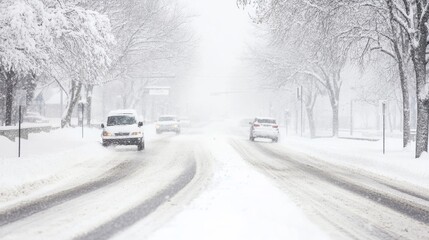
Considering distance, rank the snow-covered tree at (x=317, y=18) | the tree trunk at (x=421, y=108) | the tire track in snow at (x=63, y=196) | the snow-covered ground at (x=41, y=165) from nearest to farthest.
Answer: the tire track in snow at (x=63, y=196), the snow-covered ground at (x=41, y=165), the tree trunk at (x=421, y=108), the snow-covered tree at (x=317, y=18)

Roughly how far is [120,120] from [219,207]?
1643 cm

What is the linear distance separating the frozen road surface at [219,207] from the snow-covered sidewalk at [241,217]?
0.01m

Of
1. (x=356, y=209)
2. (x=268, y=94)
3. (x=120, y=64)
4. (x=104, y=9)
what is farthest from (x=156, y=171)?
(x=268, y=94)

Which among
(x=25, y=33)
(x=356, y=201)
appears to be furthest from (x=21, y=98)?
(x=356, y=201)

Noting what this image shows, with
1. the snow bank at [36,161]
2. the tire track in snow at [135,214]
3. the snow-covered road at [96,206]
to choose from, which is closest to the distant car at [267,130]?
the snow bank at [36,161]

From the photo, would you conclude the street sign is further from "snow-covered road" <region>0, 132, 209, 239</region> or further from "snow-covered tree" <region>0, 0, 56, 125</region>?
"snow-covered road" <region>0, 132, 209, 239</region>

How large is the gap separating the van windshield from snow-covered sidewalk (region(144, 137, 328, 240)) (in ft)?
44.1

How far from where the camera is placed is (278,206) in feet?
27.2

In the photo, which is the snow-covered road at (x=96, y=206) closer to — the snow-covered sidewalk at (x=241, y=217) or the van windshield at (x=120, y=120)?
the snow-covered sidewalk at (x=241, y=217)

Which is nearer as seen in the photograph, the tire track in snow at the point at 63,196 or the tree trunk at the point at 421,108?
the tire track in snow at the point at 63,196

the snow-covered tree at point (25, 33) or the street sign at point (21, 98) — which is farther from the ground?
the snow-covered tree at point (25, 33)

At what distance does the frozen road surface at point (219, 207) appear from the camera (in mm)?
6512

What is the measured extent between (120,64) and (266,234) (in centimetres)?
3125

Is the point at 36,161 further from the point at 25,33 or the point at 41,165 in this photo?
the point at 25,33
